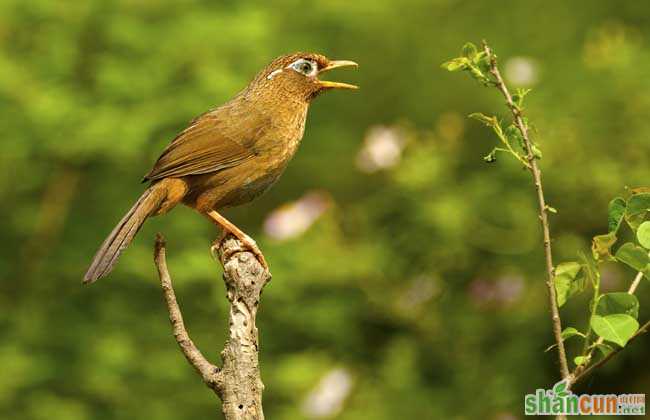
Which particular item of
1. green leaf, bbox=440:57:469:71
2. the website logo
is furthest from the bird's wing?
green leaf, bbox=440:57:469:71

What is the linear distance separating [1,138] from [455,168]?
3018mm

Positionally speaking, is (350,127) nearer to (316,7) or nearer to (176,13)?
(316,7)

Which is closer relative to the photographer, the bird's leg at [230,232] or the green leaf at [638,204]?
the green leaf at [638,204]

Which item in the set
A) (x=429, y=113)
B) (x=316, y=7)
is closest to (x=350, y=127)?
(x=429, y=113)

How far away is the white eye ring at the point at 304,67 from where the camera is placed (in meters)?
4.91

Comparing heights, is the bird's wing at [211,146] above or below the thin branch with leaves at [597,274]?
above

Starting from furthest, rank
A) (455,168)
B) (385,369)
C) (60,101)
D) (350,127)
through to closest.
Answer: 1. (350,127)
2. (455,168)
3. (385,369)
4. (60,101)

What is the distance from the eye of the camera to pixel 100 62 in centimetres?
632

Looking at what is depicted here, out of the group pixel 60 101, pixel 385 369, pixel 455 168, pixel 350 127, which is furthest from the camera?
pixel 350 127

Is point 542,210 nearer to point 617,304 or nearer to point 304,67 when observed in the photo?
point 617,304

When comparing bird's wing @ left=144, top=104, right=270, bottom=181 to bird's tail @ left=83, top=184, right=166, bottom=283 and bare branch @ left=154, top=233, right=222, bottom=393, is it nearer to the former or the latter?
bird's tail @ left=83, top=184, right=166, bottom=283

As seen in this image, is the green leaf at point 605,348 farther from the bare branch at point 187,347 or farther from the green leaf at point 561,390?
the bare branch at point 187,347

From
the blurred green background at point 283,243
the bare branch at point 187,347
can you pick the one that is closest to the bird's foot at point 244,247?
the bare branch at point 187,347

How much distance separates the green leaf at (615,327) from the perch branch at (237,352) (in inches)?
32.0
